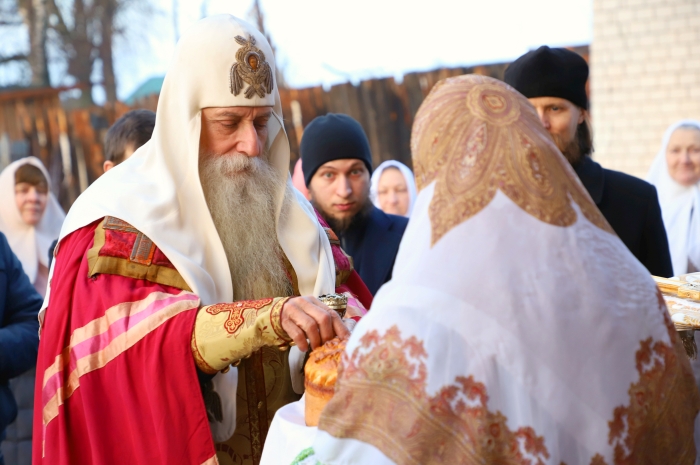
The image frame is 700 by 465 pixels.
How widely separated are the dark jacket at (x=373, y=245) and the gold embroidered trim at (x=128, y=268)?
6.81ft

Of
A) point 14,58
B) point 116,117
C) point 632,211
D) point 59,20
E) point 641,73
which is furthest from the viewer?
point 59,20

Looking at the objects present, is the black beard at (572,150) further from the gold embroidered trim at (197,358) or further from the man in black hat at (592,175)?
the gold embroidered trim at (197,358)

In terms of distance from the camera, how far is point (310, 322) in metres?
2.47

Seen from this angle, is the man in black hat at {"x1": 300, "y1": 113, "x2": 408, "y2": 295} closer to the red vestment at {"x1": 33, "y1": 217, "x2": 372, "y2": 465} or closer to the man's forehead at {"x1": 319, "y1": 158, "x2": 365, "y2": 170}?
the man's forehead at {"x1": 319, "y1": 158, "x2": 365, "y2": 170}

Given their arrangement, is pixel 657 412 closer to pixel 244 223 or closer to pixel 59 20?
pixel 244 223

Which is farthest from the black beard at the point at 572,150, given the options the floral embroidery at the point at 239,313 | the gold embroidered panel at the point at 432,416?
the gold embroidered panel at the point at 432,416

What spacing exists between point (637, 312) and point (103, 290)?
1817 mm

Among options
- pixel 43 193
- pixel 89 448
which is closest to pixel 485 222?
pixel 89 448

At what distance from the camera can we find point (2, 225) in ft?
23.6

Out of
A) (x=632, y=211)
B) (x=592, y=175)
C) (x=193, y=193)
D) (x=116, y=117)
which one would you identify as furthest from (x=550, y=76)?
(x=116, y=117)

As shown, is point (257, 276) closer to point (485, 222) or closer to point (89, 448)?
point (89, 448)

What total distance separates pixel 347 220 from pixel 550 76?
177 centimetres

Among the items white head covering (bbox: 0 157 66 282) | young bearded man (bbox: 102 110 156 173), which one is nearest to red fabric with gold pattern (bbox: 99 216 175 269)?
young bearded man (bbox: 102 110 156 173)

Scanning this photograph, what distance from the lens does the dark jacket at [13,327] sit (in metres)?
3.76
